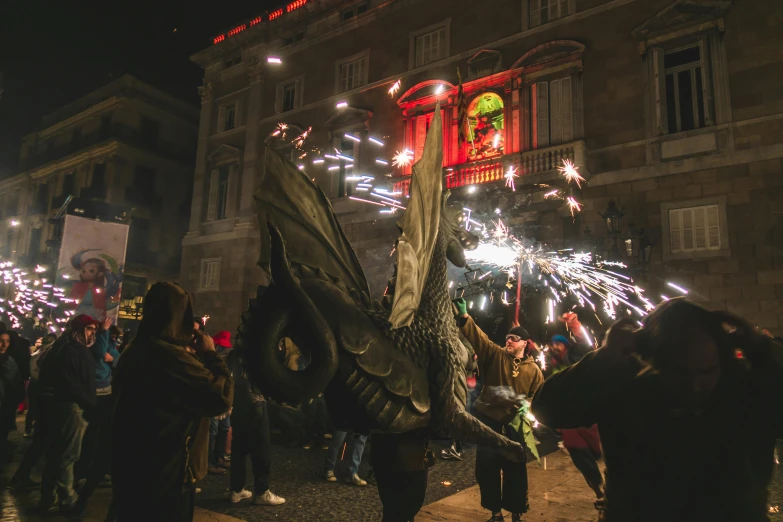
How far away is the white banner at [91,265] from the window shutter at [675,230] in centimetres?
1318

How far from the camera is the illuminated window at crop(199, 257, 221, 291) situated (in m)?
19.6

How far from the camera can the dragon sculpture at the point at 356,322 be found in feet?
7.56

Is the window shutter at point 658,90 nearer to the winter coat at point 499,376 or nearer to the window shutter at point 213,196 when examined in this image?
the winter coat at point 499,376

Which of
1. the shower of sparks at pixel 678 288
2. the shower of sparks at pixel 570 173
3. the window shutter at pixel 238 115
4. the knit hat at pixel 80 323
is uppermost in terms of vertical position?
the window shutter at pixel 238 115

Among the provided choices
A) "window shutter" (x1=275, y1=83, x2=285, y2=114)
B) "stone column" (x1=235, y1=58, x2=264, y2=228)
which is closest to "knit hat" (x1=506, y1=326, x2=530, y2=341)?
"stone column" (x1=235, y1=58, x2=264, y2=228)

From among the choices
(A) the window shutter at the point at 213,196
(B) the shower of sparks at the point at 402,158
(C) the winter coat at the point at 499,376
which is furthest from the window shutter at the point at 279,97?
(C) the winter coat at the point at 499,376

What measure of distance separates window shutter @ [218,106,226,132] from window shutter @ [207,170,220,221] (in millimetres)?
2121

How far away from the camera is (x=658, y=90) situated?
38.6 feet

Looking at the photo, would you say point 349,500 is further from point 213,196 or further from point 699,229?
point 213,196

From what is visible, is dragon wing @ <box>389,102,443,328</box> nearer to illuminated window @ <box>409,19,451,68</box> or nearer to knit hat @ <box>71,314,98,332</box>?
knit hat @ <box>71,314,98,332</box>

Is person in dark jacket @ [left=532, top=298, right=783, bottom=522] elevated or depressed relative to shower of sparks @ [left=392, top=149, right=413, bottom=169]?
depressed

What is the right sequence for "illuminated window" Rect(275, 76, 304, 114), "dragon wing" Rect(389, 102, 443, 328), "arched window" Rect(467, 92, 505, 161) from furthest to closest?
"illuminated window" Rect(275, 76, 304, 114)
"arched window" Rect(467, 92, 505, 161)
"dragon wing" Rect(389, 102, 443, 328)

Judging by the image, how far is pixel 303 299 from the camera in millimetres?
2283

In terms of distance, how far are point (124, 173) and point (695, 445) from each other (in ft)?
100
